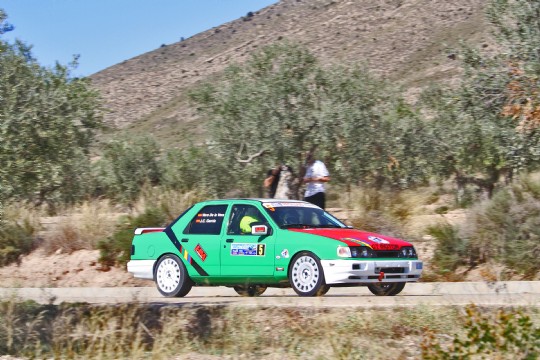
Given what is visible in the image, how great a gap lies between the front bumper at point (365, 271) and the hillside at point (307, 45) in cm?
5350

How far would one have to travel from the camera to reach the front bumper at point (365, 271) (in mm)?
12875

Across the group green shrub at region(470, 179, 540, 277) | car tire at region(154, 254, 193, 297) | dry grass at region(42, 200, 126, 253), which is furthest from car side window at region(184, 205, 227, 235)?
dry grass at region(42, 200, 126, 253)

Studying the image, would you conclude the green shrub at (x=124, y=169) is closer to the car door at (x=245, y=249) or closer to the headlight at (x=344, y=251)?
the car door at (x=245, y=249)

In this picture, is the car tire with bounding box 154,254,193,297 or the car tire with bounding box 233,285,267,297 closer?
the car tire with bounding box 154,254,193,297

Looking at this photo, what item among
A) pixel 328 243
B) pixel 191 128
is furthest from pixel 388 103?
pixel 191 128

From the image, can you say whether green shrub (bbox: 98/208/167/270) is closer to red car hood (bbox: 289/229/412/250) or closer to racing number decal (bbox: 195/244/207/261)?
racing number decal (bbox: 195/244/207/261)

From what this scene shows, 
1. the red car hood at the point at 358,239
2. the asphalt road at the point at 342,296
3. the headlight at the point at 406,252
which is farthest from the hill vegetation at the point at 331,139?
the red car hood at the point at 358,239

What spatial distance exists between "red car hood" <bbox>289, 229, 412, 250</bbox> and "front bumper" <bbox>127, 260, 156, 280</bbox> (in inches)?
100

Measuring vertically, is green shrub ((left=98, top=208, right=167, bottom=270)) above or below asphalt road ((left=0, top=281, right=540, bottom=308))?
above

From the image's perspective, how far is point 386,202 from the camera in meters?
20.7

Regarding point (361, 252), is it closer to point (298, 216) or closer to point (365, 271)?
point (365, 271)

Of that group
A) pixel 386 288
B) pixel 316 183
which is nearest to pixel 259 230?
pixel 386 288

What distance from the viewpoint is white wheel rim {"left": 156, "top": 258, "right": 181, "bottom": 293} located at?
14531 mm

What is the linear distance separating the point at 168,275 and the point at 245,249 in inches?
56.7
